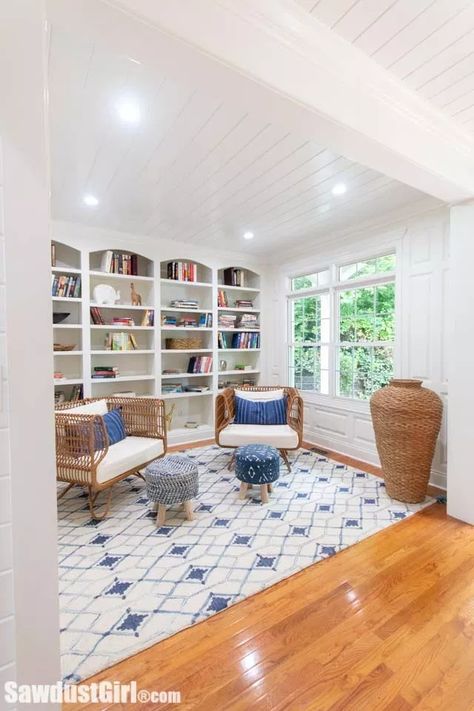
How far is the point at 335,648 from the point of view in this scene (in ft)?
4.56

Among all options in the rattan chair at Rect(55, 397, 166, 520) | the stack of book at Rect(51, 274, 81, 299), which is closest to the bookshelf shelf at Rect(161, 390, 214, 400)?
the rattan chair at Rect(55, 397, 166, 520)

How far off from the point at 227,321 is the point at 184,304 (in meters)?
0.67

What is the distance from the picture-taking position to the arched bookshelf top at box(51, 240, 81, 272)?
3625 millimetres

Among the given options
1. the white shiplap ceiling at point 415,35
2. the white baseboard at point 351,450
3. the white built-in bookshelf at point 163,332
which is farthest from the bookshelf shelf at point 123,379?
the white shiplap ceiling at point 415,35

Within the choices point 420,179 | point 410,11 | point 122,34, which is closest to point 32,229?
point 122,34

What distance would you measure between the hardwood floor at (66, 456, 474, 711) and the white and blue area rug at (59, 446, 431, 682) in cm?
10

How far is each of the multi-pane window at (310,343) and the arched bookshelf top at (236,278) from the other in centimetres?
67

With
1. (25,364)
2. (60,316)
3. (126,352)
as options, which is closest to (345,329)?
(126,352)

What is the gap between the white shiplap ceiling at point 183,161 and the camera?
1.45 m

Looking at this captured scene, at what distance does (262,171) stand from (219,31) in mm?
1295

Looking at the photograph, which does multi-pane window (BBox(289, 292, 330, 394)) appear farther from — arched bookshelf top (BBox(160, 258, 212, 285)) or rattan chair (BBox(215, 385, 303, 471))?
arched bookshelf top (BBox(160, 258, 212, 285))

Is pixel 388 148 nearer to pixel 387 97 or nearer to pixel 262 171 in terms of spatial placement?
pixel 387 97

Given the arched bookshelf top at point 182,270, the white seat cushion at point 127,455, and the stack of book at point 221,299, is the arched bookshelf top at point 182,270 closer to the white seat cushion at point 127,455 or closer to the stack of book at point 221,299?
the stack of book at point 221,299

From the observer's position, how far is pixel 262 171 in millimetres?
2352
